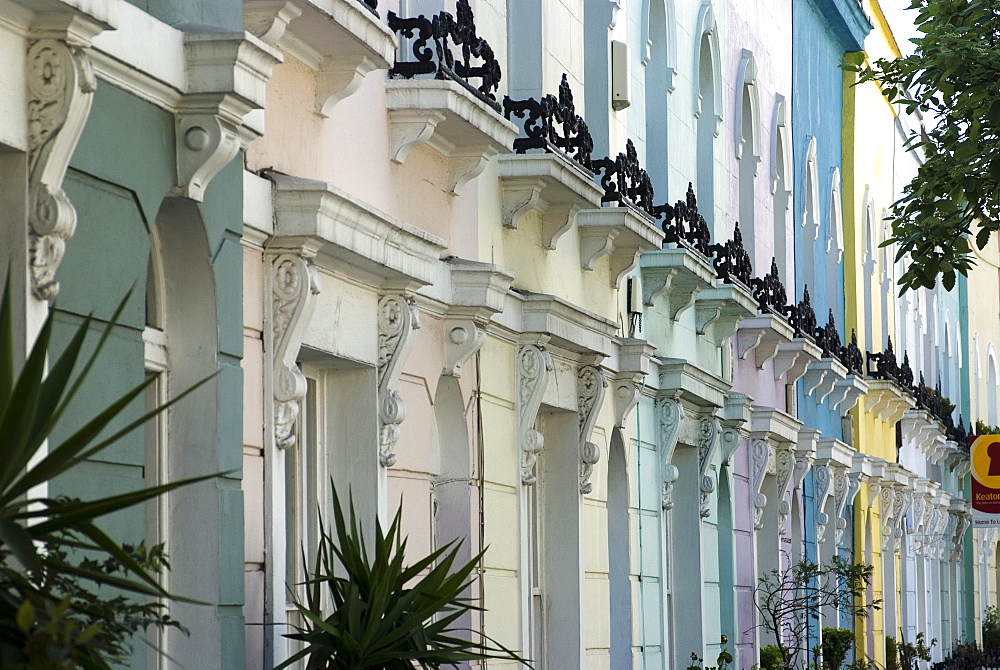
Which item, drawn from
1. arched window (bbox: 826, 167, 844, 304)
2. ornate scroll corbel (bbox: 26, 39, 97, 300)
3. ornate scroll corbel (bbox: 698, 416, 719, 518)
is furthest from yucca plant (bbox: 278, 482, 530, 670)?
arched window (bbox: 826, 167, 844, 304)

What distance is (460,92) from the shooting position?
891 centimetres

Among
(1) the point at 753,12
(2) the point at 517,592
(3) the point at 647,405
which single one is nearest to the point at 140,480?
(2) the point at 517,592

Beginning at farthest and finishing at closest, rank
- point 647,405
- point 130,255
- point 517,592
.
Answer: point 647,405 → point 517,592 → point 130,255

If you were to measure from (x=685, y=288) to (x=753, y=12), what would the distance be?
5.07 metres

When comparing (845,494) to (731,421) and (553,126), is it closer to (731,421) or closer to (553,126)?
(731,421)

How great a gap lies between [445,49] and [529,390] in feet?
→ 8.57

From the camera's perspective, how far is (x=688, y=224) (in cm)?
1548

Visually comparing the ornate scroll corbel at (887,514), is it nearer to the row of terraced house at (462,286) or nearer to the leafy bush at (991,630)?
the row of terraced house at (462,286)

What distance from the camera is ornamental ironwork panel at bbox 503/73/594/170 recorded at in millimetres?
10836

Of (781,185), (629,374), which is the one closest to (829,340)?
(781,185)

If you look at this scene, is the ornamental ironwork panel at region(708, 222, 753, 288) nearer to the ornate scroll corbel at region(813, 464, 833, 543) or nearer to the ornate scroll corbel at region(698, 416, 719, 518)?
the ornate scroll corbel at region(698, 416, 719, 518)

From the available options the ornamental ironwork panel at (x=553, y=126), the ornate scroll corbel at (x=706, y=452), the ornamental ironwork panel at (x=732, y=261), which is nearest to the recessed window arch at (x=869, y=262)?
the ornamental ironwork panel at (x=732, y=261)

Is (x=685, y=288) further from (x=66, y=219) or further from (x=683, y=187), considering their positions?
(x=66, y=219)

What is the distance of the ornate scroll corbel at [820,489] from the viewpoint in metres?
22.5
